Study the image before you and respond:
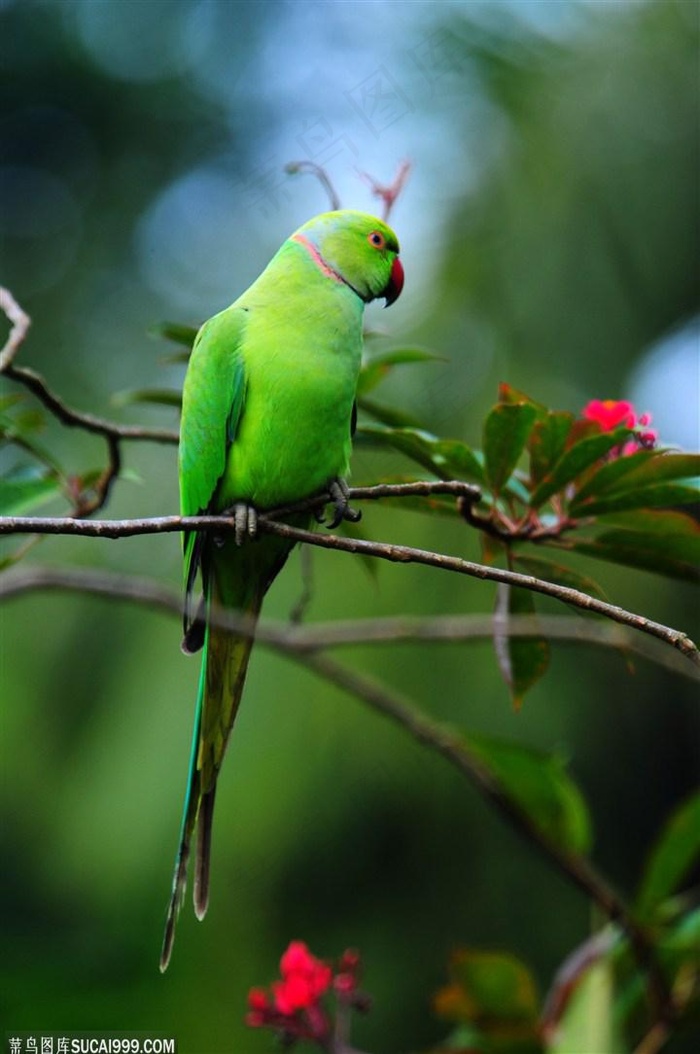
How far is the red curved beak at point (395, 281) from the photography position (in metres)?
2.29

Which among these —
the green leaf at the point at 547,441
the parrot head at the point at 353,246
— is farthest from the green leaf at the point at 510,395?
the parrot head at the point at 353,246

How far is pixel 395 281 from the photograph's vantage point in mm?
2301

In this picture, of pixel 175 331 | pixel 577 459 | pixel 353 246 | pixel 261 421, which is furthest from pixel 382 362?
pixel 577 459

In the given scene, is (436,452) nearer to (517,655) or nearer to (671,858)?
(517,655)

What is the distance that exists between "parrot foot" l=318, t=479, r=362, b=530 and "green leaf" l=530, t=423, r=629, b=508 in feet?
1.12

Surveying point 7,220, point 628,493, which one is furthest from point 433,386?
point 7,220

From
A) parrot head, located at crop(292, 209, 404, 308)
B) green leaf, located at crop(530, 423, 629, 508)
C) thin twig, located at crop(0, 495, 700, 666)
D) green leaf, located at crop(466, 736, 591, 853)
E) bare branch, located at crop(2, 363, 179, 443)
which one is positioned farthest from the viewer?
green leaf, located at crop(466, 736, 591, 853)

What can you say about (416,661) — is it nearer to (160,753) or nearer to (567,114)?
(160,753)

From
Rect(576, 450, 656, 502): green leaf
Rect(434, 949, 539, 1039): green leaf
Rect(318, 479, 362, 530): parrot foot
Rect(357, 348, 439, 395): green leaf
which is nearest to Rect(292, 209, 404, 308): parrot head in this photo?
Rect(357, 348, 439, 395): green leaf

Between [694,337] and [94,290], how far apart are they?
3.58 meters

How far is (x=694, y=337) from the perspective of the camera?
5.20 meters

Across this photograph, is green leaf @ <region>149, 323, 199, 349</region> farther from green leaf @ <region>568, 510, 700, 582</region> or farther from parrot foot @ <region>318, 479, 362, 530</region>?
green leaf @ <region>568, 510, 700, 582</region>

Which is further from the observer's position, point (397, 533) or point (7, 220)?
point (7, 220)

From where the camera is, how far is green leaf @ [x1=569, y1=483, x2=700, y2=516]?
184 cm
